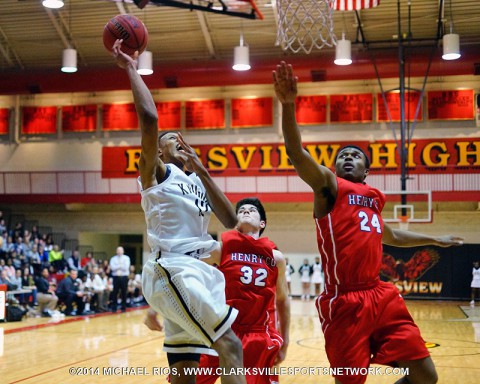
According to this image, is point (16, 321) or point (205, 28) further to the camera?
point (205, 28)

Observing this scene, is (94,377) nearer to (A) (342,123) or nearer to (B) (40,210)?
(A) (342,123)

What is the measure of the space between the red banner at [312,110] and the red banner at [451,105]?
12.9 ft

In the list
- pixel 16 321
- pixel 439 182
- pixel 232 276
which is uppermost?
pixel 439 182

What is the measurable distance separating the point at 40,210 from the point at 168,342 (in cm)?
2479

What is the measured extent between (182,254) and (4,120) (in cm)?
2611

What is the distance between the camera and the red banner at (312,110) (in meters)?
25.0

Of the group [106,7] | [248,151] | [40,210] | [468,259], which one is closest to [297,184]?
[248,151]

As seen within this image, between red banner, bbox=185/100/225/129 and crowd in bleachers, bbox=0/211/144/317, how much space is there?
744 cm

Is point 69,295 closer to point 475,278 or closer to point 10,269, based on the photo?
point 10,269

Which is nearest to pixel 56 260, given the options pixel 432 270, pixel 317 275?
pixel 317 275

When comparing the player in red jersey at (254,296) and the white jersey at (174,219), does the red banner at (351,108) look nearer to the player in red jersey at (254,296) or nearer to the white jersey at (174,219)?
the player in red jersey at (254,296)

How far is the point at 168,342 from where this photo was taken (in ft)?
13.3

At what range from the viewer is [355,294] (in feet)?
14.1

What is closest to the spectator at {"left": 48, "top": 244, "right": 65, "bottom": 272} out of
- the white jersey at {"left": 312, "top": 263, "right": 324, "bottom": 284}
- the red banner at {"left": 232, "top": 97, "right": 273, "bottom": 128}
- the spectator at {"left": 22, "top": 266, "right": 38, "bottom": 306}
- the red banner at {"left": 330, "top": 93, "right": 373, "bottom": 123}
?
the spectator at {"left": 22, "top": 266, "right": 38, "bottom": 306}
